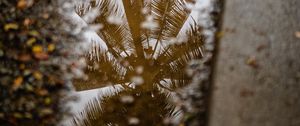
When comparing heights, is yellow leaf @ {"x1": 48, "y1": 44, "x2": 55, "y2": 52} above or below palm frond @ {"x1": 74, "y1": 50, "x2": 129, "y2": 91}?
above

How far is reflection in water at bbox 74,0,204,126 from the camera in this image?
401 centimetres

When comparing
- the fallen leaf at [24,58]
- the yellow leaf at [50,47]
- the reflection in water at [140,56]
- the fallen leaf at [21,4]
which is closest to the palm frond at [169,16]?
the reflection in water at [140,56]

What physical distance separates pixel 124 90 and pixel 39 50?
1574mm

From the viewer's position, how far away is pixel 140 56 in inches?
172

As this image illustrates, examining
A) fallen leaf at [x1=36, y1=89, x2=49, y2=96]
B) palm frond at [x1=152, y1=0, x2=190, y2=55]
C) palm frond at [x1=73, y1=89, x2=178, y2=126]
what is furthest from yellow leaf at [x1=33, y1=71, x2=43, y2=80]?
palm frond at [x1=152, y1=0, x2=190, y2=55]

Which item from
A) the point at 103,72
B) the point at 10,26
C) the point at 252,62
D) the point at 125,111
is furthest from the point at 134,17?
the point at 252,62

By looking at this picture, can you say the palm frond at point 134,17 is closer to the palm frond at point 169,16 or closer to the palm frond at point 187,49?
the palm frond at point 169,16

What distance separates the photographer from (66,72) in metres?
3.22

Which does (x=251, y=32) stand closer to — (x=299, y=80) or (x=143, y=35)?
(x=299, y=80)

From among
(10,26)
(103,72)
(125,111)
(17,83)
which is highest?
(10,26)

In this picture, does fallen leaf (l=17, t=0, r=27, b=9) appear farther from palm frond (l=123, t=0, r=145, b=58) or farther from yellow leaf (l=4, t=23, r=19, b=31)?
palm frond (l=123, t=0, r=145, b=58)

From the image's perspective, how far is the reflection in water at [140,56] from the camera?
401cm

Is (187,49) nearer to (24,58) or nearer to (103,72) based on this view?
(103,72)

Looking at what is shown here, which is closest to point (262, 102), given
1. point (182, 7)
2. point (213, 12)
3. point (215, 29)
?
point (215, 29)
